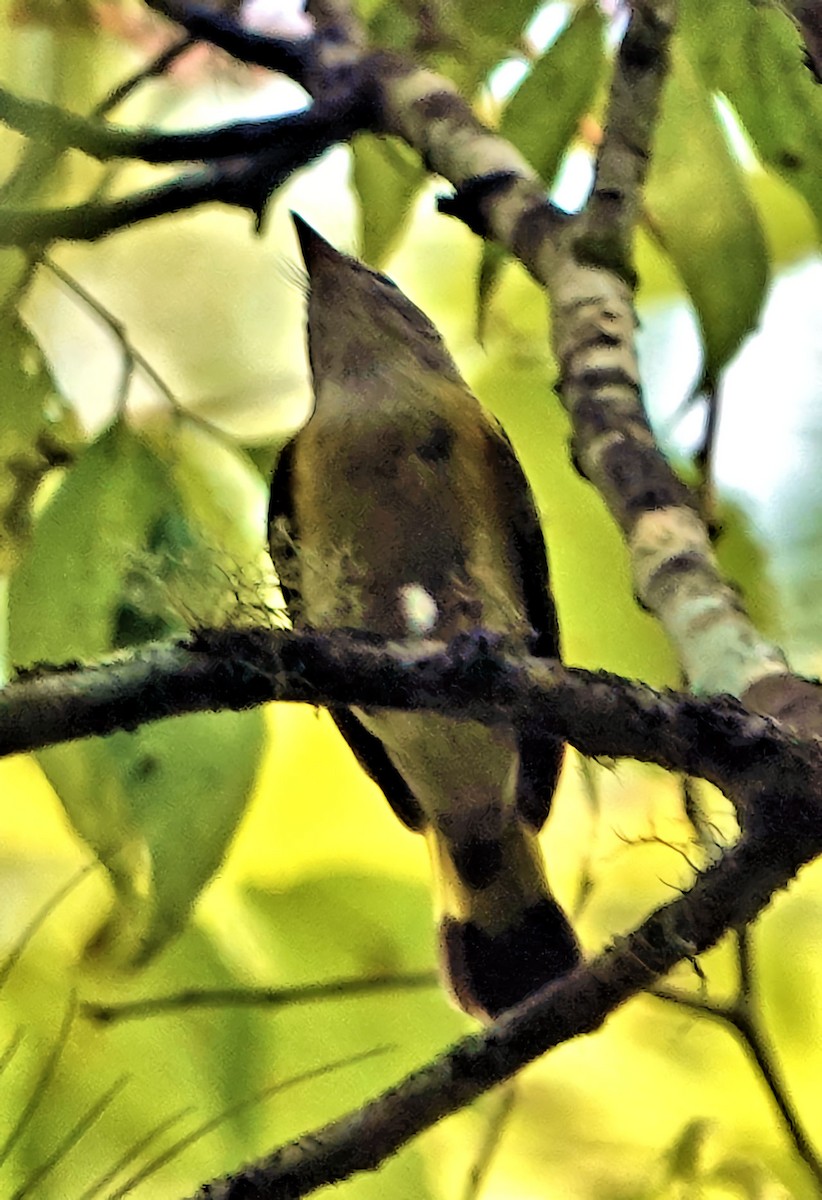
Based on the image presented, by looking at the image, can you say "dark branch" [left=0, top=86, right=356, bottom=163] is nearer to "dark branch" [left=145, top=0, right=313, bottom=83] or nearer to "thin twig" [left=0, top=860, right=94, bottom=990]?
"dark branch" [left=145, top=0, right=313, bottom=83]

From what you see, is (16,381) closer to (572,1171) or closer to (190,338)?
(190,338)

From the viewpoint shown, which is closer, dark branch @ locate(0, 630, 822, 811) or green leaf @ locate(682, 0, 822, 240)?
dark branch @ locate(0, 630, 822, 811)

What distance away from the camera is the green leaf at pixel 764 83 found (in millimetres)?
507

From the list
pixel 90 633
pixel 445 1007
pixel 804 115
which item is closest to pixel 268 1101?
pixel 445 1007

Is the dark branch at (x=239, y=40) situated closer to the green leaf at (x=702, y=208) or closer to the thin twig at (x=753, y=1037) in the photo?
the green leaf at (x=702, y=208)

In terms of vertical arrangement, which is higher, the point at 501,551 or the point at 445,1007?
the point at 501,551

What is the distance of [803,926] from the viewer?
0.44 metres

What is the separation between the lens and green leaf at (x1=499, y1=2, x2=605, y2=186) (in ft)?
1.75

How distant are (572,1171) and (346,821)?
145 mm

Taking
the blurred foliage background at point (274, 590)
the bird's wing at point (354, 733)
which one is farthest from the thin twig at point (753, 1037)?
the bird's wing at point (354, 733)

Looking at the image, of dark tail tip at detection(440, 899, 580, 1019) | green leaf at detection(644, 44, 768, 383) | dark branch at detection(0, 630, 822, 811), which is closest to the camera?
dark branch at detection(0, 630, 822, 811)

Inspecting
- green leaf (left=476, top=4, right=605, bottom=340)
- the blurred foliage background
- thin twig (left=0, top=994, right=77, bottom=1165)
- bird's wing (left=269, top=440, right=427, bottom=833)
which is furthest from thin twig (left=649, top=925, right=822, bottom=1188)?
green leaf (left=476, top=4, right=605, bottom=340)

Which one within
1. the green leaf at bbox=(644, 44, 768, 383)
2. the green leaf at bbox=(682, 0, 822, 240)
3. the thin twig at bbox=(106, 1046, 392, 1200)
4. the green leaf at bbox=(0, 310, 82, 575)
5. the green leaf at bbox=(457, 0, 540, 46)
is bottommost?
the thin twig at bbox=(106, 1046, 392, 1200)

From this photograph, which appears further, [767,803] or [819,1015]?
[819,1015]
